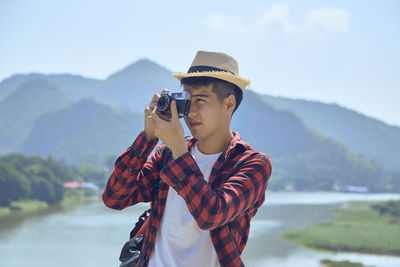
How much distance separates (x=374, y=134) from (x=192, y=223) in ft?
532

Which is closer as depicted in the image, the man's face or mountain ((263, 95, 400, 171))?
the man's face

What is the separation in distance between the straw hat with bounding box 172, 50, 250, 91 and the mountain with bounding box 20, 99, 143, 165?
109 metres

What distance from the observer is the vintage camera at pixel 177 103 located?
1462 millimetres

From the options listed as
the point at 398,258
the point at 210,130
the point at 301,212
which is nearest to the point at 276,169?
the point at 301,212

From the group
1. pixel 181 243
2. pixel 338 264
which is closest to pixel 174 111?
pixel 181 243

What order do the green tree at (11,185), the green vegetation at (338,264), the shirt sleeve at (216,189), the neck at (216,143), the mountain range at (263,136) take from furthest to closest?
the mountain range at (263,136) → the green tree at (11,185) → the green vegetation at (338,264) → the neck at (216,143) → the shirt sleeve at (216,189)

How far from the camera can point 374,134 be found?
15262 cm

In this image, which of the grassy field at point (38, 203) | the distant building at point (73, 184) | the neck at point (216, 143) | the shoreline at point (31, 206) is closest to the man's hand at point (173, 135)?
the neck at point (216, 143)

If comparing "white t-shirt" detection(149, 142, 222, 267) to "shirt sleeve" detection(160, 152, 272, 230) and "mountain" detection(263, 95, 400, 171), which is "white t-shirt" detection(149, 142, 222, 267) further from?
"mountain" detection(263, 95, 400, 171)

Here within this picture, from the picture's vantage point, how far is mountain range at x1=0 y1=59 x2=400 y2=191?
298 feet

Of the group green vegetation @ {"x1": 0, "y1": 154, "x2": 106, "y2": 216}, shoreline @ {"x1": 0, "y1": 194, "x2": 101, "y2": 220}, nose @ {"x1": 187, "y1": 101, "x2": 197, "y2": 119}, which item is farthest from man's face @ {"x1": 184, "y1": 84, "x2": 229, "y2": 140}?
green vegetation @ {"x1": 0, "y1": 154, "x2": 106, "y2": 216}

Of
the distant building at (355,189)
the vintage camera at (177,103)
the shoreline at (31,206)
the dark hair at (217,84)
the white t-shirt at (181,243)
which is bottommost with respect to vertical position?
the white t-shirt at (181,243)

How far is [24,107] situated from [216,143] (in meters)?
158

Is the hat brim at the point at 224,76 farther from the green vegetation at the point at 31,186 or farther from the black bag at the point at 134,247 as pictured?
the green vegetation at the point at 31,186
